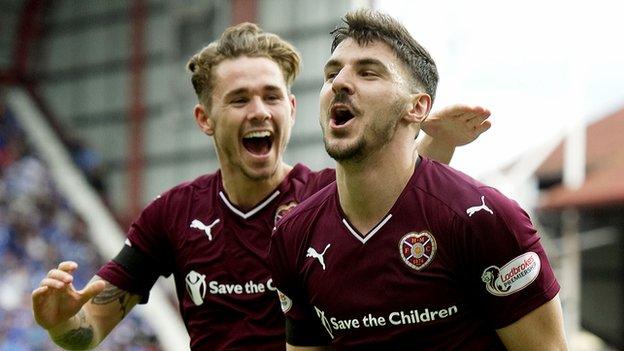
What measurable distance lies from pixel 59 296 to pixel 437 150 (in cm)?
150

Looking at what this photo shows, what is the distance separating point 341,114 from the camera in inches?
133

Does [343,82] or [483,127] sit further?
[483,127]

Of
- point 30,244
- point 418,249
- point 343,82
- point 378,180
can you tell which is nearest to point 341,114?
point 343,82

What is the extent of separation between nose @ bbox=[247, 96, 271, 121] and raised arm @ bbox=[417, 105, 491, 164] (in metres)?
0.78

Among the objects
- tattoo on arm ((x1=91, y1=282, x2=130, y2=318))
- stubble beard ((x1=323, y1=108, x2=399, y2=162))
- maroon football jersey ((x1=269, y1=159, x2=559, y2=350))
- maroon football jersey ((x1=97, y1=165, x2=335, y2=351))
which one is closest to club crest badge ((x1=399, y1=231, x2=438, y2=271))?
maroon football jersey ((x1=269, y1=159, x2=559, y2=350))

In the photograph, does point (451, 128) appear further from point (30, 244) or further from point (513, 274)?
point (30, 244)

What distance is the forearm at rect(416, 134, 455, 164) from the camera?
149 inches

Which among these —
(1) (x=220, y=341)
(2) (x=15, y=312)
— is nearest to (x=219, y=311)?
(1) (x=220, y=341)

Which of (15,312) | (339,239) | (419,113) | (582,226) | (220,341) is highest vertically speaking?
(419,113)

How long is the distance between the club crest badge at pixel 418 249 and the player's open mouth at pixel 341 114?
1.46ft

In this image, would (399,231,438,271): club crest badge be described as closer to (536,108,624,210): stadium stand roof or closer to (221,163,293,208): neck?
(221,163,293,208): neck

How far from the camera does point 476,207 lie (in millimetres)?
3141

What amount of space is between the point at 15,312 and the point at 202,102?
11747mm

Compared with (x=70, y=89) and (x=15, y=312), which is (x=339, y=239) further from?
(x=70, y=89)
